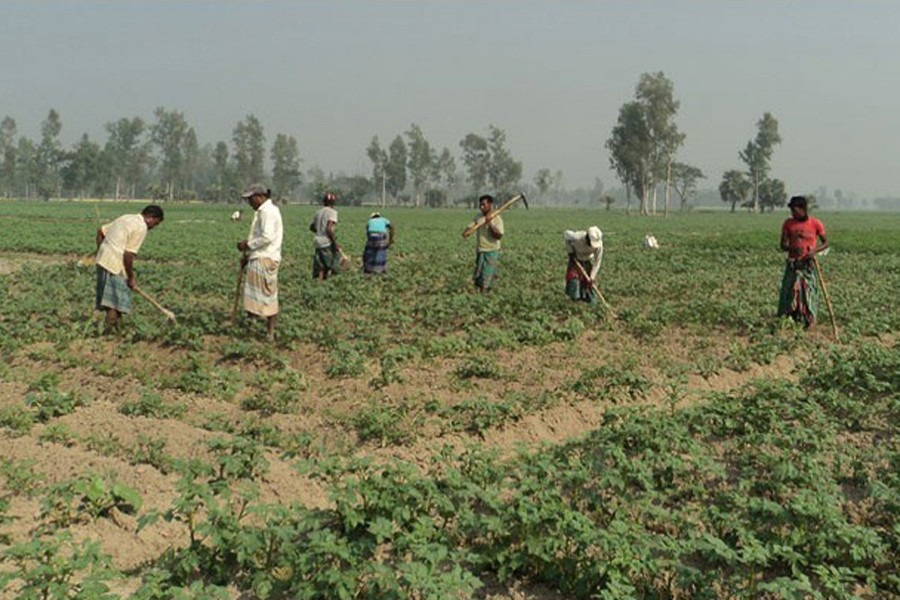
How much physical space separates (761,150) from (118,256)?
9634 centimetres

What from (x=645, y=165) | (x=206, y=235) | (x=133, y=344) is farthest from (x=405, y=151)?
(x=133, y=344)

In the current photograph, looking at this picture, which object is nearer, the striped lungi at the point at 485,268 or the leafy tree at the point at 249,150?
the striped lungi at the point at 485,268

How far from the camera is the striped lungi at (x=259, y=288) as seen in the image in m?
8.29

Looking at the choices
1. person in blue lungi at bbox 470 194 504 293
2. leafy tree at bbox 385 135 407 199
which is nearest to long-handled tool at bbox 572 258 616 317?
person in blue lungi at bbox 470 194 504 293

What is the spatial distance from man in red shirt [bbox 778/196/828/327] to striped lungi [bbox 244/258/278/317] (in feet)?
22.4

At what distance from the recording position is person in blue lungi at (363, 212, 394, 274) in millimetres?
13570

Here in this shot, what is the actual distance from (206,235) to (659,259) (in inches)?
703

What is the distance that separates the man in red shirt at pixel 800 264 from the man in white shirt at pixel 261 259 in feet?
22.2

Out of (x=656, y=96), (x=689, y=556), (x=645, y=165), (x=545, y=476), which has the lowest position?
(x=689, y=556)

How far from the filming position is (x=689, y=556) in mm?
3988

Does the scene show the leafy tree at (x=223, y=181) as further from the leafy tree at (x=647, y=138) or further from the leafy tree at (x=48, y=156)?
the leafy tree at (x=647, y=138)

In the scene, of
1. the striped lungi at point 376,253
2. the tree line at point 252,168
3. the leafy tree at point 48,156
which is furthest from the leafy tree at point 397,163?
the striped lungi at point 376,253

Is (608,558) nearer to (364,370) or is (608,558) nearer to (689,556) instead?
(689,556)

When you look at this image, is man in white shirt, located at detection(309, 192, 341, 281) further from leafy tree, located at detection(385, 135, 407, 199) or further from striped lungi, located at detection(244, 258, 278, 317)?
leafy tree, located at detection(385, 135, 407, 199)
